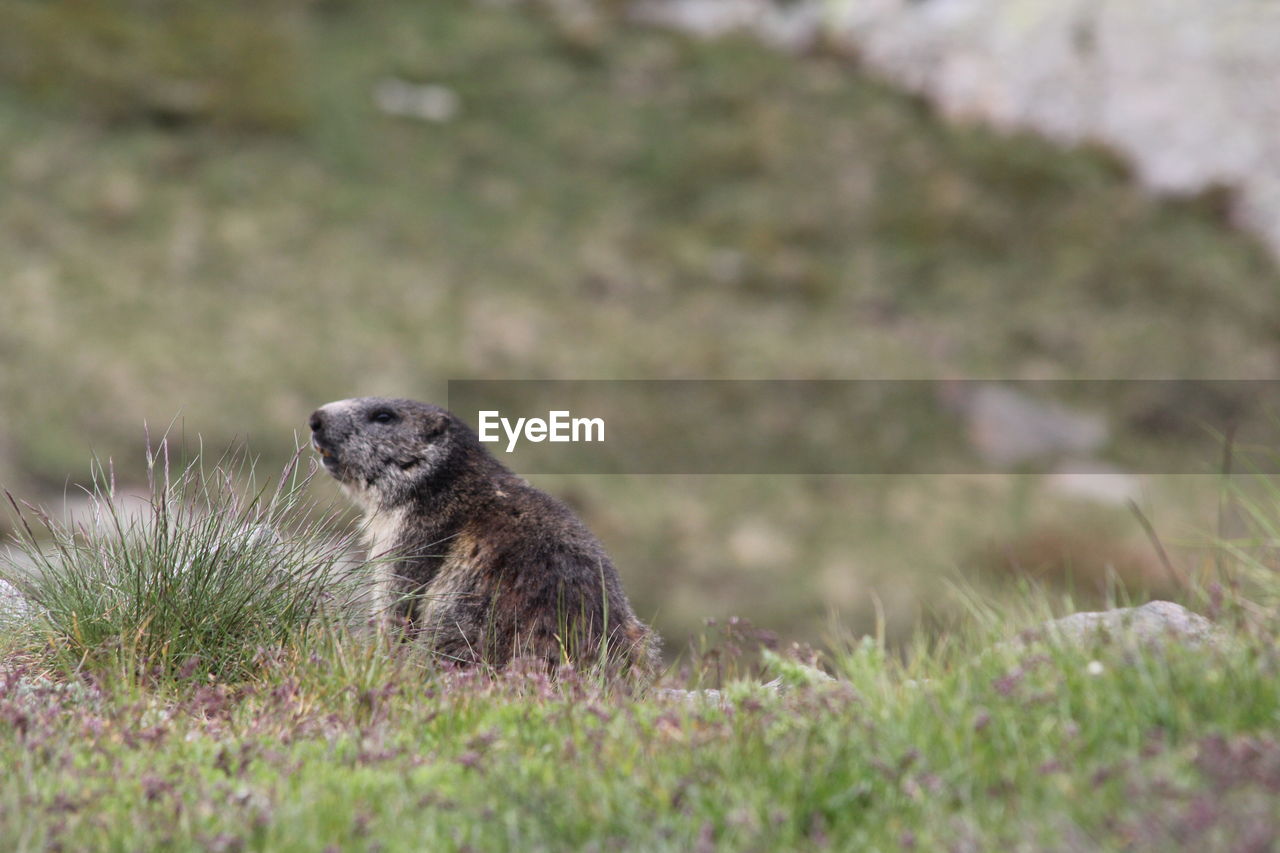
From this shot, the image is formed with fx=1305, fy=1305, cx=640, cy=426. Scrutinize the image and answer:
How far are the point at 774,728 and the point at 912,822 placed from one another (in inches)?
36.2

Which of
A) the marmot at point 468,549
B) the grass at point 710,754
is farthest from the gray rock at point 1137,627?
the marmot at point 468,549

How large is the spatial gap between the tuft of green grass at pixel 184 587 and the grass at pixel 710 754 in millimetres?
395

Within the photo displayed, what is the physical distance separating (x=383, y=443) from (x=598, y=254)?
2516cm

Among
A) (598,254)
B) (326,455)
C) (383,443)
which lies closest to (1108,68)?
(598,254)

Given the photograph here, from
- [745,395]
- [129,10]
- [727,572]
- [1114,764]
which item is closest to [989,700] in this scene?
[1114,764]

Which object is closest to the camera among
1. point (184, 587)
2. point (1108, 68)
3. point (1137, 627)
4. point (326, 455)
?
point (1137, 627)

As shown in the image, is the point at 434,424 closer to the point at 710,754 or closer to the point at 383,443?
the point at 383,443

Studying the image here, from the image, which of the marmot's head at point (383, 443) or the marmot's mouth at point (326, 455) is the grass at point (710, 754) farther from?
the marmot's mouth at point (326, 455)

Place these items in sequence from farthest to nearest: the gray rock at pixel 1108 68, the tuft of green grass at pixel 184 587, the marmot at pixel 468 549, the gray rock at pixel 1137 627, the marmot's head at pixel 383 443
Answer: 1. the gray rock at pixel 1108 68
2. the marmot's head at pixel 383 443
3. the marmot at pixel 468 549
4. the tuft of green grass at pixel 184 587
5. the gray rock at pixel 1137 627

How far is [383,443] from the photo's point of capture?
8.92m

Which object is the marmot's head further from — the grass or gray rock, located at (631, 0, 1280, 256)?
gray rock, located at (631, 0, 1280, 256)

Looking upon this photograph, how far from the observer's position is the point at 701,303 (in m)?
32.5

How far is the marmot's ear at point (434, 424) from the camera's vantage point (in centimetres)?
887

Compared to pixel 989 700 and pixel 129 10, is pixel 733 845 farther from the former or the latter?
Answer: pixel 129 10
